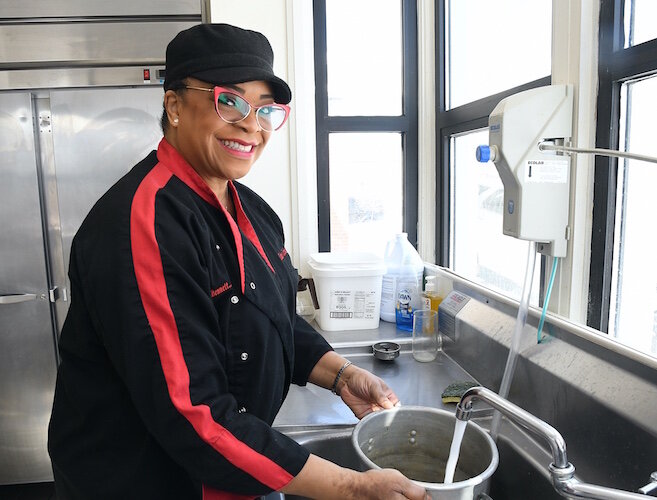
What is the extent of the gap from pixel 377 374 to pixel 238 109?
95 cm

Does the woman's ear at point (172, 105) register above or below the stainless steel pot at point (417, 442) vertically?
above

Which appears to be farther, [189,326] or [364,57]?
[364,57]

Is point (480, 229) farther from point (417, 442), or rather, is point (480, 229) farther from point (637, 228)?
point (417, 442)

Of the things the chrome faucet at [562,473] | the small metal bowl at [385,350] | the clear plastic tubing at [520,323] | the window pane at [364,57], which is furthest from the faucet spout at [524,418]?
the window pane at [364,57]

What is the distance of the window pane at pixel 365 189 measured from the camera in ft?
7.72

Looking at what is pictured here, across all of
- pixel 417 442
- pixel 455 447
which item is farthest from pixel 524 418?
pixel 417 442

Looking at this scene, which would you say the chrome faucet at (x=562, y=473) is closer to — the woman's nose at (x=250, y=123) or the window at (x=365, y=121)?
the woman's nose at (x=250, y=123)

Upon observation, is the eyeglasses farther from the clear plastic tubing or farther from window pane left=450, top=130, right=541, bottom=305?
window pane left=450, top=130, right=541, bottom=305

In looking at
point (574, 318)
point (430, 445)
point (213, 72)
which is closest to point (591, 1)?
point (574, 318)

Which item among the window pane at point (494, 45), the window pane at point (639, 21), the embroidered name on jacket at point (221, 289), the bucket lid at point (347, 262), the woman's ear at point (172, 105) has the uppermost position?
the window pane at point (494, 45)

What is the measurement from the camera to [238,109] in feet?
3.05

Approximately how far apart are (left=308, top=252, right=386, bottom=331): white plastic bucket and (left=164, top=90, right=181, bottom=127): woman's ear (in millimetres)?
1032

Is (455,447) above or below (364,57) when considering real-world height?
below

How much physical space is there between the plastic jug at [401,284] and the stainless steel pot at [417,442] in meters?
0.86
